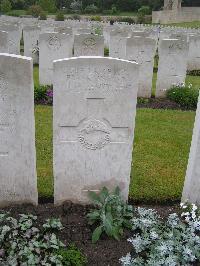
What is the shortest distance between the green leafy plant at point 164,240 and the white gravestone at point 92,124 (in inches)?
28.0

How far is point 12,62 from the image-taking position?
161 inches

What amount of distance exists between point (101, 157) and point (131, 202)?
97 cm

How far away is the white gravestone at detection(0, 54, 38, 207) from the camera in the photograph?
4137mm

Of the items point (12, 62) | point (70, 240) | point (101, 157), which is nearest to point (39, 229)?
point (70, 240)

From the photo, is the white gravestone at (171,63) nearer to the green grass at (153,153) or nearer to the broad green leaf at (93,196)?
the green grass at (153,153)

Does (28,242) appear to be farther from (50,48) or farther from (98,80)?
(50,48)

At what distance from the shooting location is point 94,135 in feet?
15.1

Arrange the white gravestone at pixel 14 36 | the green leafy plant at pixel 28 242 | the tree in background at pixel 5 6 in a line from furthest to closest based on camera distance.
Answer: the tree in background at pixel 5 6, the white gravestone at pixel 14 36, the green leafy plant at pixel 28 242

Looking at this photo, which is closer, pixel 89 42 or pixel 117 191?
pixel 117 191

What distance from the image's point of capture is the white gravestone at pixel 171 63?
31.2 ft

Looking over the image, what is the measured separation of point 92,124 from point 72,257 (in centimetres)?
148

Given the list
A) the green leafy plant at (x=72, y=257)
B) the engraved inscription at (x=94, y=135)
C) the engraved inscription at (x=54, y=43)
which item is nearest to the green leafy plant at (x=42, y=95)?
the engraved inscription at (x=54, y=43)

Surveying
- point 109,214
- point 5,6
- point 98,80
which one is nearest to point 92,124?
point 98,80

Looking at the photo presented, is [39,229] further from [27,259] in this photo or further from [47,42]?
[47,42]
